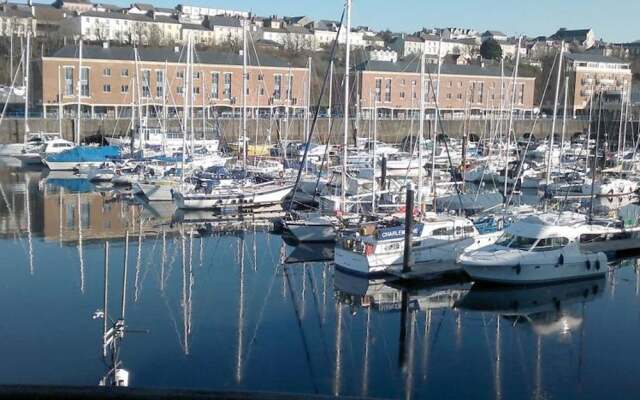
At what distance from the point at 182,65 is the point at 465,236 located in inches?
1717

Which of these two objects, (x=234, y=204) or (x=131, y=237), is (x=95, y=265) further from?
(x=234, y=204)

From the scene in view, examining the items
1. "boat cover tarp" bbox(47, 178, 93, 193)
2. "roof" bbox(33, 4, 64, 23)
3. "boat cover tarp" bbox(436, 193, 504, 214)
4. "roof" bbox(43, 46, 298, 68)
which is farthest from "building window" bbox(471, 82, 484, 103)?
"roof" bbox(33, 4, 64, 23)

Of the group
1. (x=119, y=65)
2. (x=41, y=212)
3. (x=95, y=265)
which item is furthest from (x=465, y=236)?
(x=119, y=65)

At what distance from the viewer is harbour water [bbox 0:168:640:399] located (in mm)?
12547

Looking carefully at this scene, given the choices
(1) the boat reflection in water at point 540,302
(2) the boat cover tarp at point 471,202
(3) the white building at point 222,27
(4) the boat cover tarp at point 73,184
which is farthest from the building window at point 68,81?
(3) the white building at point 222,27

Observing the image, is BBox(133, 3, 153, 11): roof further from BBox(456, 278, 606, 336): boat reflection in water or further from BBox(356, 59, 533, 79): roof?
BBox(456, 278, 606, 336): boat reflection in water

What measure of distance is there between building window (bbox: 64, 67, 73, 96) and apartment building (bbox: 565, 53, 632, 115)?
169 feet

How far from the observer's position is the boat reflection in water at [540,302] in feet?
53.6

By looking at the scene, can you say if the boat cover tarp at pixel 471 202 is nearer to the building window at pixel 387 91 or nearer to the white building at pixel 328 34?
the building window at pixel 387 91

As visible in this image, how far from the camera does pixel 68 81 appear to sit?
56.2m

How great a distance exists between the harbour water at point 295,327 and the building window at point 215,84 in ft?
129

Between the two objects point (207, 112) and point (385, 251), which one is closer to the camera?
point (385, 251)

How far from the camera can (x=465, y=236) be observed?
68.0 ft

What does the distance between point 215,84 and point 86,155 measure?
21.2 m
